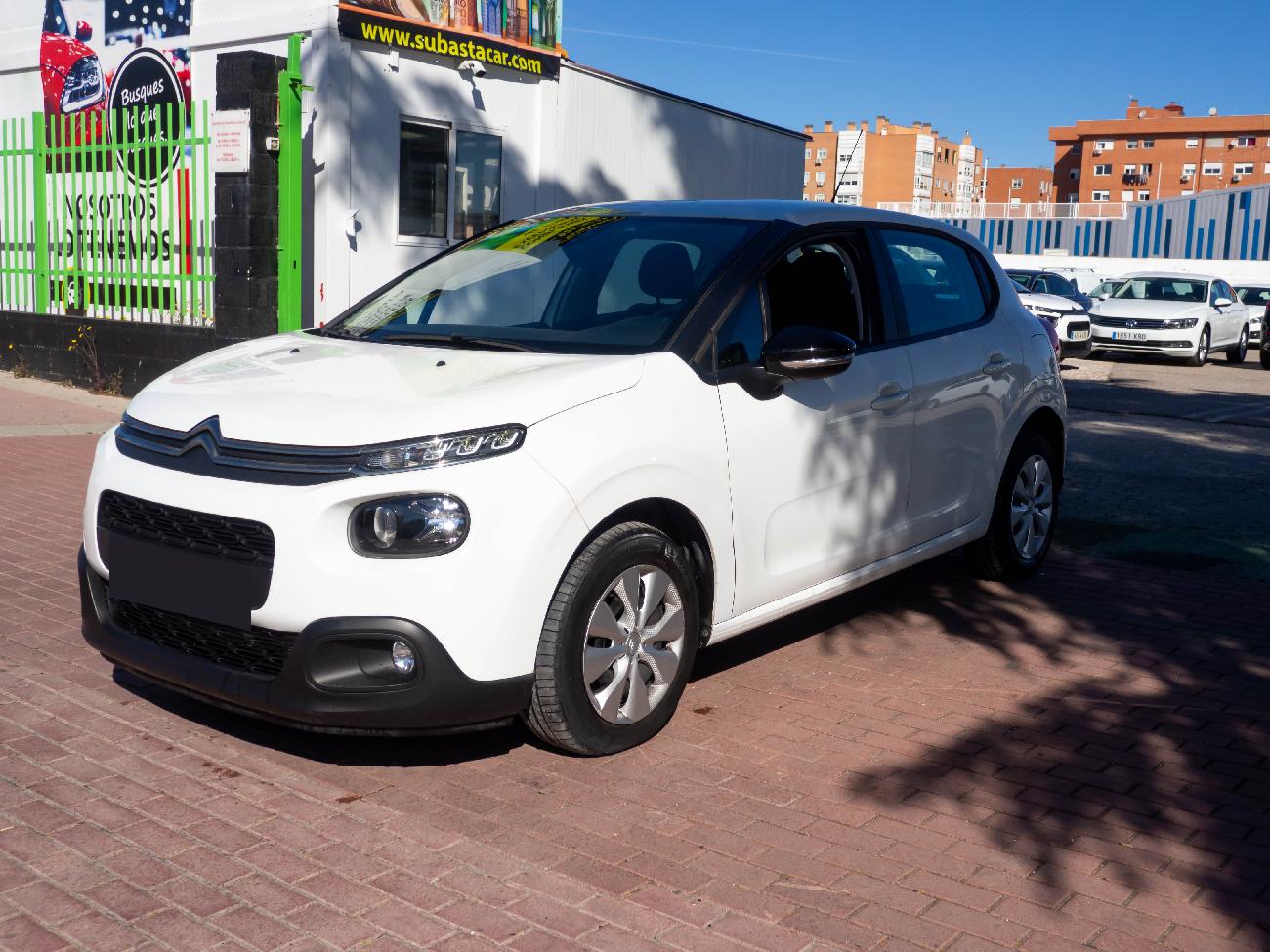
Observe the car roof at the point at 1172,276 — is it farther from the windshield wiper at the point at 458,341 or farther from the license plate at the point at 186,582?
the license plate at the point at 186,582

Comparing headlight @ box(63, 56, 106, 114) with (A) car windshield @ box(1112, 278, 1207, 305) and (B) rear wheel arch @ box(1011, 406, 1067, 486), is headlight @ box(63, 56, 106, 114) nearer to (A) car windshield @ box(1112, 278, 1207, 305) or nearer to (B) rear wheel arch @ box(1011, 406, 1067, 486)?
(B) rear wheel arch @ box(1011, 406, 1067, 486)

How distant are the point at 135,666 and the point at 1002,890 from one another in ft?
8.43

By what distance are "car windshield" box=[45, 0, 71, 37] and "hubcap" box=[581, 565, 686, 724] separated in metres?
14.1

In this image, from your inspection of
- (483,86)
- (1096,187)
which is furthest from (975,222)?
(1096,187)

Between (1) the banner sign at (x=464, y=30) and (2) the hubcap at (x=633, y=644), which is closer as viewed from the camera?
(2) the hubcap at (x=633, y=644)

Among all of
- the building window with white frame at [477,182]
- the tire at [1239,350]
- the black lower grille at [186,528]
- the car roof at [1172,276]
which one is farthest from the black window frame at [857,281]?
the tire at [1239,350]

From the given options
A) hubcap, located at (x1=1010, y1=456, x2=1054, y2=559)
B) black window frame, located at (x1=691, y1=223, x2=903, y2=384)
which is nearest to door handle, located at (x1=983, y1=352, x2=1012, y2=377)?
hubcap, located at (x1=1010, y1=456, x2=1054, y2=559)

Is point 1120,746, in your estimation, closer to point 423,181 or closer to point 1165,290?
point 423,181

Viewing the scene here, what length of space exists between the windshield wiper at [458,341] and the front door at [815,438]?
0.69 meters

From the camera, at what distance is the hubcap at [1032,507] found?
6.45 metres

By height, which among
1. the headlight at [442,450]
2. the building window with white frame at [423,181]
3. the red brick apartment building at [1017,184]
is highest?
the red brick apartment building at [1017,184]

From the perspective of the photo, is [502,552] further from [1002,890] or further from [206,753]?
[1002,890]

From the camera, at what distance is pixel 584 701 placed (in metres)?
4.02

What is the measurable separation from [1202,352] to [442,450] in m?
22.8
